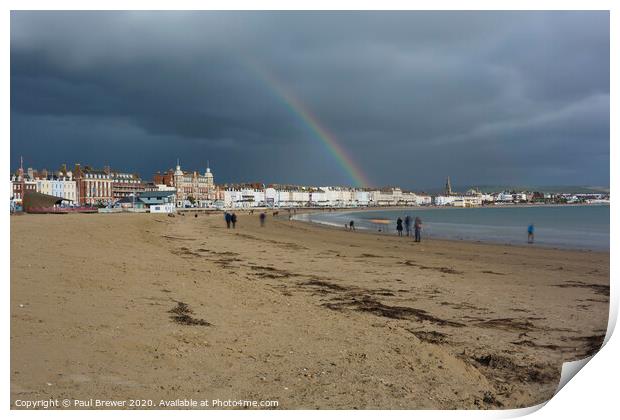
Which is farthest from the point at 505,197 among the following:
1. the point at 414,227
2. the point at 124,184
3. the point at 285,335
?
the point at 285,335

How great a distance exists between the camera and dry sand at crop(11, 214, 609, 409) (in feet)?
13.1

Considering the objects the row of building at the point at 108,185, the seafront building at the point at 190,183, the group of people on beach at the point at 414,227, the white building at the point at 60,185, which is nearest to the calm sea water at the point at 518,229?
the group of people on beach at the point at 414,227

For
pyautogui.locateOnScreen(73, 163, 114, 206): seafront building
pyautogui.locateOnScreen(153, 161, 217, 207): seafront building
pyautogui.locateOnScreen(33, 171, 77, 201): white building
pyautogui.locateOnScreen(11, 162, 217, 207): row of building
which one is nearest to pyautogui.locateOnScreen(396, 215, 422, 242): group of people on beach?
pyautogui.locateOnScreen(11, 162, 217, 207): row of building

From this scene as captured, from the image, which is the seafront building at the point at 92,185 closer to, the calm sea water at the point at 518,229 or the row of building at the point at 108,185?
the row of building at the point at 108,185

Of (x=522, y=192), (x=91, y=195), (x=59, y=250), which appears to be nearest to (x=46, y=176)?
(x=91, y=195)

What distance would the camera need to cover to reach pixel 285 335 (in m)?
5.39

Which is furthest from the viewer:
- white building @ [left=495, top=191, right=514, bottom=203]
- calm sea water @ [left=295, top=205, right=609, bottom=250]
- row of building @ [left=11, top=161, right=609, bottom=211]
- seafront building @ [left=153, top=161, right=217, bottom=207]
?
white building @ [left=495, top=191, right=514, bottom=203]

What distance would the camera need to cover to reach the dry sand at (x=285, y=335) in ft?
13.1

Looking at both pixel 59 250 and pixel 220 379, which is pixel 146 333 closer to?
pixel 220 379

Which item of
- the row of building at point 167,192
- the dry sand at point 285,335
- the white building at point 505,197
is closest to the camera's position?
the dry sand at point 285,335

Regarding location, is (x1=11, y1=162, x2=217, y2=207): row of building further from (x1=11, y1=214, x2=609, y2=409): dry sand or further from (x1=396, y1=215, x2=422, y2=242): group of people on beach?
(x1=11, y1=214, x2=609, y2=409): dry sand
